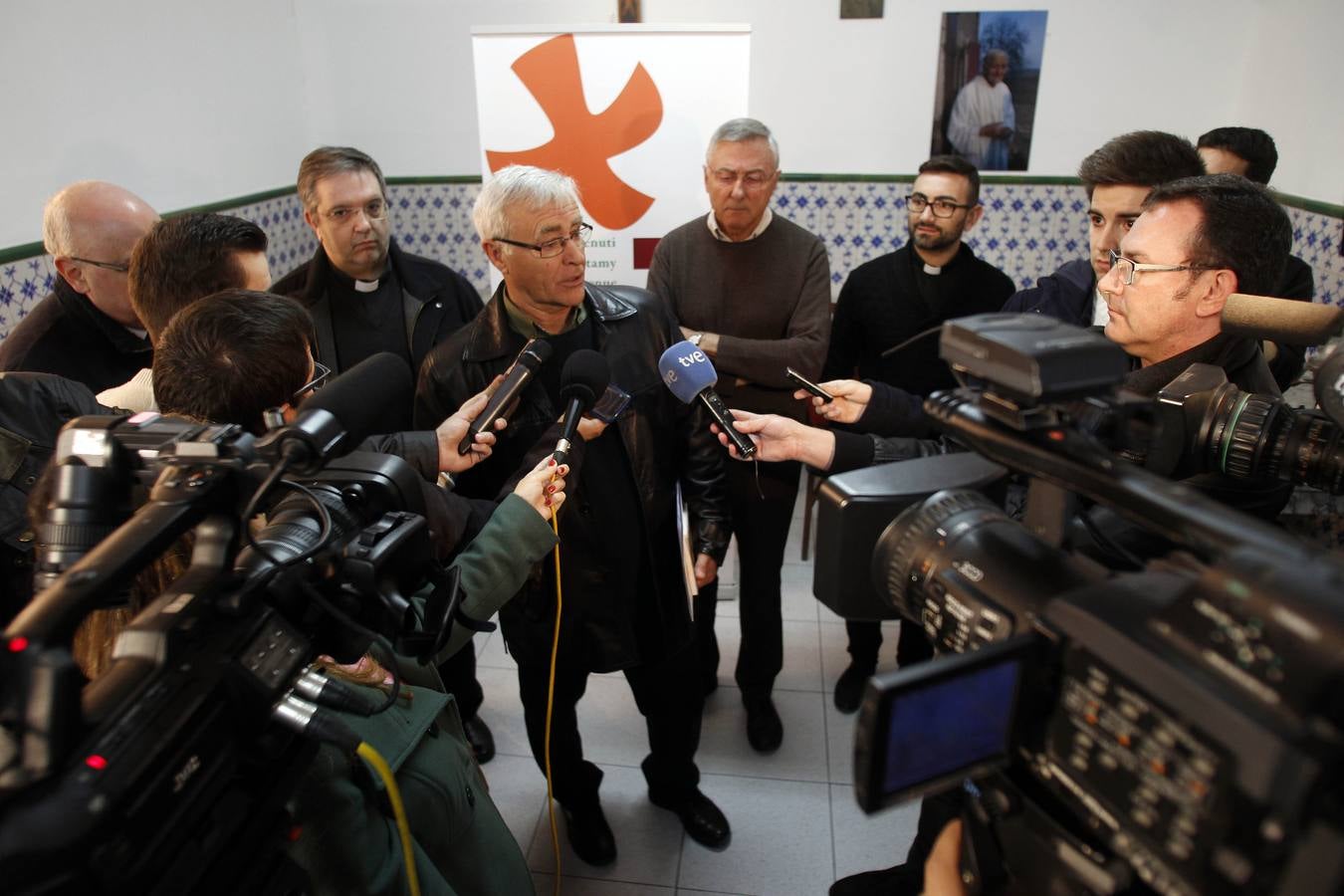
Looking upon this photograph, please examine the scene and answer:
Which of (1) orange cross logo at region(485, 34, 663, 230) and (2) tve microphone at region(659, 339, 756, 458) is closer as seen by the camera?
(2) tve microphone at region(659, 339, 756, 458)

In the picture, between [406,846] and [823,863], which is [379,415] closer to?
[406,846]

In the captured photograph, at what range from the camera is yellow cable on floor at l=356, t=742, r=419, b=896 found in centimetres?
89

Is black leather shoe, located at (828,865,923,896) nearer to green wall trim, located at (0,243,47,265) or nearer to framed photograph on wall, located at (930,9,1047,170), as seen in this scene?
green wall trim, located at (0,243,47,265)

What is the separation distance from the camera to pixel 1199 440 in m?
1.16

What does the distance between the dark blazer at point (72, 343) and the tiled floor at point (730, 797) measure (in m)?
1.42

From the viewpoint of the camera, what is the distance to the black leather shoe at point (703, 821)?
211 centimetres

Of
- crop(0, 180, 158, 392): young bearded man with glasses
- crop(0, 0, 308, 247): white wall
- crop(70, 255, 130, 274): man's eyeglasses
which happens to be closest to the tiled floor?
crop(0, 180, 158, 392): young bearded man with glasses

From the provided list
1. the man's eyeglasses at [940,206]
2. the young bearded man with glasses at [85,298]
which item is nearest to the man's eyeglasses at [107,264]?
the young bearded man with glasses at [85,298]

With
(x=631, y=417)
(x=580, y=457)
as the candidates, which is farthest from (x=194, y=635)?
(x=631, y=417)

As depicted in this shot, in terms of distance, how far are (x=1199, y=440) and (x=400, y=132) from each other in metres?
3.98

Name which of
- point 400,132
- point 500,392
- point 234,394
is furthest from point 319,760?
point 400,132

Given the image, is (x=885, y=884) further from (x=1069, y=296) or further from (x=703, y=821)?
(x=1069, y=296)

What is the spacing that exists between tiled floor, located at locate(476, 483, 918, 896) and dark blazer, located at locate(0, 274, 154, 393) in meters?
1.42

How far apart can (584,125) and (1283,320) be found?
2.21m
